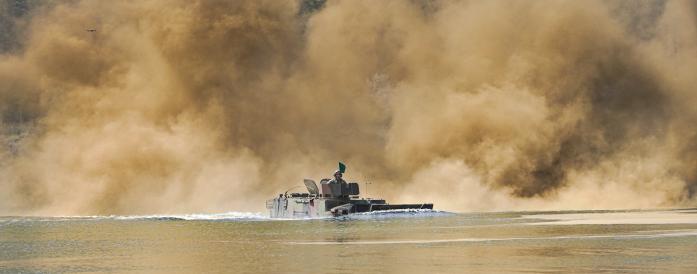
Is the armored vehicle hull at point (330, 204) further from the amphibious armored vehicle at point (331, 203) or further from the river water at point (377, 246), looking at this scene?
the river water at point (377, 246)

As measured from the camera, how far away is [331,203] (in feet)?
544

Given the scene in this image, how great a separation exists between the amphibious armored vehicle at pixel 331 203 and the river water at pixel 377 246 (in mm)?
10705

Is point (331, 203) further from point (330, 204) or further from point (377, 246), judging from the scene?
point (377, 246)

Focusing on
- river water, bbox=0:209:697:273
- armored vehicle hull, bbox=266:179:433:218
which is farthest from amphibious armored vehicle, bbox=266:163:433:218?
river water, bbox=0:209:697:273

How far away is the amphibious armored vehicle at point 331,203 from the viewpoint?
165500mm

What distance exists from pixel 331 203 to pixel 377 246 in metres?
63.8

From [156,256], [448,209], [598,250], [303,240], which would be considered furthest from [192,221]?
[598,250]

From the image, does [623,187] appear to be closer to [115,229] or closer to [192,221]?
[192,221]

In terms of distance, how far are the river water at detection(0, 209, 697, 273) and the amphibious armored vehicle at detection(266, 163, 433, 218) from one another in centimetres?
1070

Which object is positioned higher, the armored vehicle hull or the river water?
the armored vehicle hull

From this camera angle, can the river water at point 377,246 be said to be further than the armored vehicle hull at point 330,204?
No

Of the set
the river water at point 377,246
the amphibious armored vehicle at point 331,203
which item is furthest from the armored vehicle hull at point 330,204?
the river water at point 377,246

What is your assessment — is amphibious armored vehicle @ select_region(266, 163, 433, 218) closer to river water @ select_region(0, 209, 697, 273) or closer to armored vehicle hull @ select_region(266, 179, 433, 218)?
armored vehicle hull @ select_region(266, 179, 433, 218)

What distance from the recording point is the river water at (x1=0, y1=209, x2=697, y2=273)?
8369 centimetres
